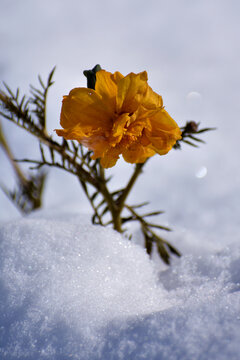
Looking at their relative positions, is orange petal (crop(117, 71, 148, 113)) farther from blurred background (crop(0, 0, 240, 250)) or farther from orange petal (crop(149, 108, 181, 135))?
blurred background (crop(0, 0, 240, 250))

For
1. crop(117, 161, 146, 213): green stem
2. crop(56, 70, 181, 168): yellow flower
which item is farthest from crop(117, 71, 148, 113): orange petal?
crop(117, 161, 146, 213): green stem

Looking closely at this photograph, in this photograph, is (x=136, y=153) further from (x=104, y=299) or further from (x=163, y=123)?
(x=104, y=299)

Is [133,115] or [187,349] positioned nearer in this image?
[187,349]

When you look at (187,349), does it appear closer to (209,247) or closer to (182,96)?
(209,247)

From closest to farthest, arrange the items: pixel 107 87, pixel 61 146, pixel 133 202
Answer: pixel 107 87, pixel 61 146, pixel 133 202

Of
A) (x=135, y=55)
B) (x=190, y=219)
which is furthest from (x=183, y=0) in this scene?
(x=190, y=219)

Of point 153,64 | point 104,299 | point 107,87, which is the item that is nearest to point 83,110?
point 107,87

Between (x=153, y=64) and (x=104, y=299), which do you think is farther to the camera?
(x=153, y=64)

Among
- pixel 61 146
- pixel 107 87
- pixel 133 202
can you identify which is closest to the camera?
pixel 107 87
